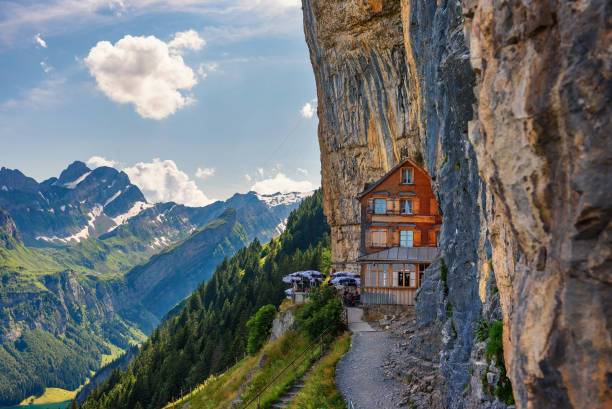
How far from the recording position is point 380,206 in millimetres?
43375

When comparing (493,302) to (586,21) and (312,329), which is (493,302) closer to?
(586,21)

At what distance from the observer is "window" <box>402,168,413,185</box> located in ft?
142

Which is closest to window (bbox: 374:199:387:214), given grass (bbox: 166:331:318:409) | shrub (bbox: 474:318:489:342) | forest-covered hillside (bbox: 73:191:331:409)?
grass (bbox: 166:331:318:409)

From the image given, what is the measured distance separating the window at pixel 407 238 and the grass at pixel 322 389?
60.1 ft

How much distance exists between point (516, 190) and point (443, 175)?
10.5 meters

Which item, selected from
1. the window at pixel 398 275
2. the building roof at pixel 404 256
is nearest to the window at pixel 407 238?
the building roof at pixel 404 256

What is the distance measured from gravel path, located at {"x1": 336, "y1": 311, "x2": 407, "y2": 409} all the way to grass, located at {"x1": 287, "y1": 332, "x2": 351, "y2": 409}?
1.00 ft

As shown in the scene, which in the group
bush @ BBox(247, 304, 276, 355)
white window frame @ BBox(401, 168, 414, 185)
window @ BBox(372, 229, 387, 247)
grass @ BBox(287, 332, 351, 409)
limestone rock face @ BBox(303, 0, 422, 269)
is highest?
limestone rock face @ BBox(303, 0, 422, 269)

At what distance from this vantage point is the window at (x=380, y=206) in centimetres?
4328

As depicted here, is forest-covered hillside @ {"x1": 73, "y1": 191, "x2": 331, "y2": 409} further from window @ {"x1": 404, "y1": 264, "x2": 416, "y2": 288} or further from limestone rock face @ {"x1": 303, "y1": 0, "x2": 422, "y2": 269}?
window @ {"x1": 404, "y1": 264, "x2": 416, "y2": 288}

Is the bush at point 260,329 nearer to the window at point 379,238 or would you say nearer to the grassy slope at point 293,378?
the grassy slope at point 293,378

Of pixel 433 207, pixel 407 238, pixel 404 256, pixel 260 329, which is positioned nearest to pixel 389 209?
pixel 407 238

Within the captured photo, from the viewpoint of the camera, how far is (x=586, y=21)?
721 cm

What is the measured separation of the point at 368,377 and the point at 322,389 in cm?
224
